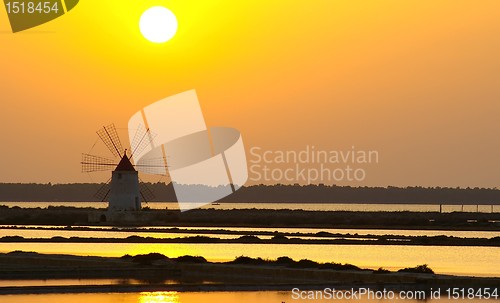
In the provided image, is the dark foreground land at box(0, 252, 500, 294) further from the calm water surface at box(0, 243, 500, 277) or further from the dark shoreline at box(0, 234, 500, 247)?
the dark shoreline at box(0, 234, 500, 247)

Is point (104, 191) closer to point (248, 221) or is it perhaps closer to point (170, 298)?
point (248, 221)

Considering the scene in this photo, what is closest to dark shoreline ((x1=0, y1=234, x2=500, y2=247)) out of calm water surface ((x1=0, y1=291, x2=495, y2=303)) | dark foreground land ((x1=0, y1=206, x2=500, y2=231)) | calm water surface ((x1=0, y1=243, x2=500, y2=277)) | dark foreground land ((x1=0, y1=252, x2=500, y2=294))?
calm water surface ((x1=0, y1=243, x2=500, y2=277))

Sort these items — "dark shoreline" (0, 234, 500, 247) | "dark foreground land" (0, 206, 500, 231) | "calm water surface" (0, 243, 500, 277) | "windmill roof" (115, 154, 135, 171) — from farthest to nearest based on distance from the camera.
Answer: "dark foreground land" (0, 206, 500, 231), "windmill roof" (115, 154, 135, 171), "dark shoreline" (0, 234, 500, 247), "calm water surface" (0, 243, 500, 277)

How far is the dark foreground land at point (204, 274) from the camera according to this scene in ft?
80.8

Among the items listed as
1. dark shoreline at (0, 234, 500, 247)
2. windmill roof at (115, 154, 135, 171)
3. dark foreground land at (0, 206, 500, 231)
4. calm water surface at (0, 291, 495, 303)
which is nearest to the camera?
calm water surface at (0, 291, 495, 303)

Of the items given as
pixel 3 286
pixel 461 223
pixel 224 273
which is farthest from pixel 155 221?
pixel 3 286

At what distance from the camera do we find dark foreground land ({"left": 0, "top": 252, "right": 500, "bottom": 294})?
80.8ft

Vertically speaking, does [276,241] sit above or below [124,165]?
below

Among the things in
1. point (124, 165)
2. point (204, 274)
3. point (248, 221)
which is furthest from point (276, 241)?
point (248, 221)

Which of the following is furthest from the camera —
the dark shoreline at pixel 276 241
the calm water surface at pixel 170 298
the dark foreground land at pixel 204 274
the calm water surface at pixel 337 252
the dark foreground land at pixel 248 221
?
the dark foreground land at pixel 248 221

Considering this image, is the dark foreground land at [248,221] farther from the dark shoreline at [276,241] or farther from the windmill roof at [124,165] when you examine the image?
the dark shoreline at [276,241]

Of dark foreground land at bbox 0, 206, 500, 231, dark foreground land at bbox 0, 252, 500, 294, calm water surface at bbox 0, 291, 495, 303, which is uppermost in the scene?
dark foreground land at bbox 0, 206, 500, 231

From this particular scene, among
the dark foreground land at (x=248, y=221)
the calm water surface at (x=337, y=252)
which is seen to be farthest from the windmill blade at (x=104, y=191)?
the calm water surface at (x=337, y=252)

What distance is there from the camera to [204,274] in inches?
1145
